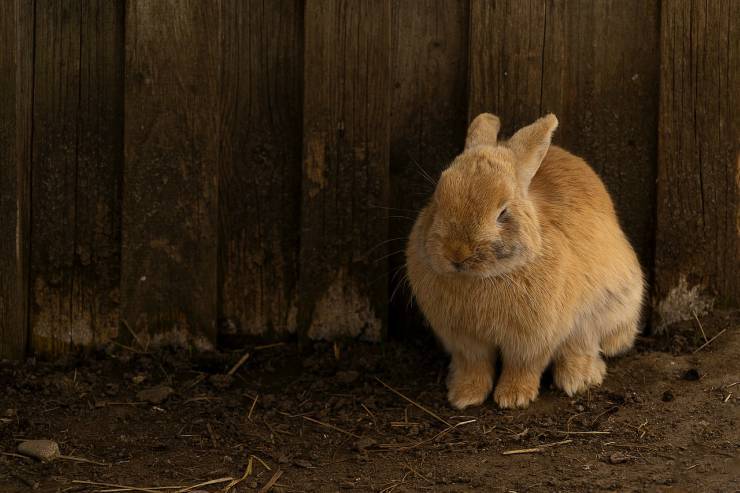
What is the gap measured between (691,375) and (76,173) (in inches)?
106

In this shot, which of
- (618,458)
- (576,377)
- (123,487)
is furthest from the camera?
(576,377)

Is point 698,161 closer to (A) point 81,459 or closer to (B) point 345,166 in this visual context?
→ (B) point 345,166

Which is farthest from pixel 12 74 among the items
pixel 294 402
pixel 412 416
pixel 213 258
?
pixel 412 416

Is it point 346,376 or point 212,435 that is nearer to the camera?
point 212,435

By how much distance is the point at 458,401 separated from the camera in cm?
430

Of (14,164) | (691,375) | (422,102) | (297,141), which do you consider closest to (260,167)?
(297,141)

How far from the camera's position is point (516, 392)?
430 centimetres

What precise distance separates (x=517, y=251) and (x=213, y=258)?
4.50 ft

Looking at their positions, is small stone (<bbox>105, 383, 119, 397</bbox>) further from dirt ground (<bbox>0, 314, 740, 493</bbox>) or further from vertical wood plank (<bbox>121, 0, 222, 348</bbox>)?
vertical wood plank (<bbox>121, 0, 222, 348</bbox>)

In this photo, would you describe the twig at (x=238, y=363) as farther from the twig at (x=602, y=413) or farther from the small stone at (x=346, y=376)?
the twig at (x=602, y=413)

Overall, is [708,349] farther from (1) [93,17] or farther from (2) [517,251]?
(1) [93,17]

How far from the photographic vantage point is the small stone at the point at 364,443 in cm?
393

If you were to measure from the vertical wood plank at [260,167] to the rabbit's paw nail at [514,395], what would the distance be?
102cm

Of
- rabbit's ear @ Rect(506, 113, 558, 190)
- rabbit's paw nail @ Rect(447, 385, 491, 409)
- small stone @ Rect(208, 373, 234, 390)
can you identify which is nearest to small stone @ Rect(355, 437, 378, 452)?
rabbit's paw nail @ Rect(447, 385, 491, 409)
